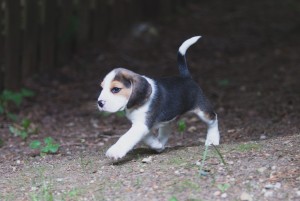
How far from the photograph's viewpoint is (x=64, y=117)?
8914 mm

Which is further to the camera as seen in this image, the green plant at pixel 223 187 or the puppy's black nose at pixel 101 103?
the puppy's black nose at pixel 101 103

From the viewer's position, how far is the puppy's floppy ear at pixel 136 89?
5.50 m

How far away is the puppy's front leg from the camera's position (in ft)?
17.9

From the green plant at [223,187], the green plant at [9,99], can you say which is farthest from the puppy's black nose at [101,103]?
the green plant at [9,99]

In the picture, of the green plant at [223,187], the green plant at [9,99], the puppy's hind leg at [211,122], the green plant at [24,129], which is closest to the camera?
the green plant at [223,187]

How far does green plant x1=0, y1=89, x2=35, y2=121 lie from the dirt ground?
5.8 inches

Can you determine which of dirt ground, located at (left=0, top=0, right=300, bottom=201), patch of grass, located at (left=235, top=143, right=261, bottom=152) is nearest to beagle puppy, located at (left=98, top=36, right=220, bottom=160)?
dirt ground, located at (left=0, top=0, right=300, bottom=201)

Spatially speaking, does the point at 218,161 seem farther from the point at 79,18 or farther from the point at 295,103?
the point at 79,18

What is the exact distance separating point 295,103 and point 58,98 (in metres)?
3.36

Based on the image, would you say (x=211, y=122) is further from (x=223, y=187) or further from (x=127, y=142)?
(x=223, y=187)

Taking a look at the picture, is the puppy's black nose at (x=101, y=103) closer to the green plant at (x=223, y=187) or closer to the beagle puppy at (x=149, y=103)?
the beagle puppy at (x=149, y=103)

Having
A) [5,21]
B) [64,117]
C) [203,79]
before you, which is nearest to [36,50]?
[5,21]

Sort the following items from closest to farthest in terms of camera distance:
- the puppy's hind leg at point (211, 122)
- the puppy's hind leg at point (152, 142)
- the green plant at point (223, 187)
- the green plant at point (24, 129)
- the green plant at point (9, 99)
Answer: the green plant at point (223, 187) < the puppy's hind leg at point (152, 142) < the puppy's hind leg at point (211, 122) < the green plant at point (24, 129) < the green plant at point (9, 99)

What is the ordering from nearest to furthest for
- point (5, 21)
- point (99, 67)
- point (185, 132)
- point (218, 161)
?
point (218, 161) < point (185, 132) < point (5, 21) < point (99, 67)
